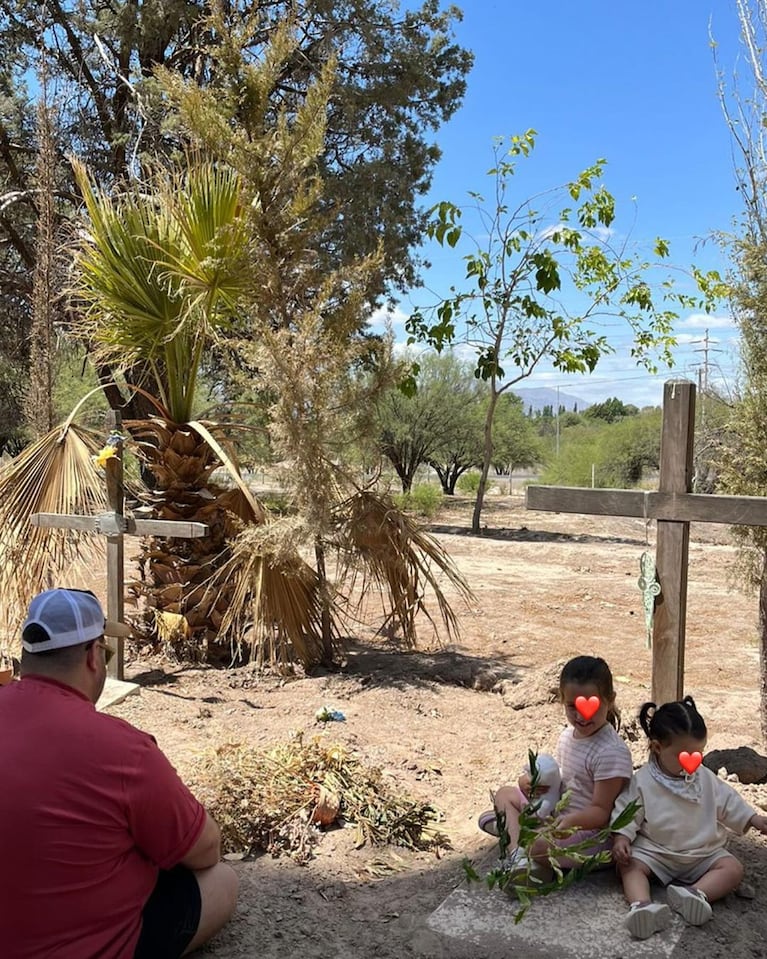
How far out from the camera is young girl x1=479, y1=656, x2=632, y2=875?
9.37 ft

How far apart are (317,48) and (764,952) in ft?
40.9

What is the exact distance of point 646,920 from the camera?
253 cm

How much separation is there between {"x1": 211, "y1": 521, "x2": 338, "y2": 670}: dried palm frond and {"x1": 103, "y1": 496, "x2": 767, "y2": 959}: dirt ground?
9.0 inches

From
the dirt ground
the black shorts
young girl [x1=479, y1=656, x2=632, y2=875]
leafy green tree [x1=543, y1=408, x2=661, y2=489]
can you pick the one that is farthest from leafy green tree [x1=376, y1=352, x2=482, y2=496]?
the black shorts

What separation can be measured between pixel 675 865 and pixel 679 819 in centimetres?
15

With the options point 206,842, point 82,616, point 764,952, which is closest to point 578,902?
point 764,952

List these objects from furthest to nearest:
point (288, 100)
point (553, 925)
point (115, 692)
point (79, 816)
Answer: point (288, 100), point (115, 692), point (553, 925), point (79, 816)

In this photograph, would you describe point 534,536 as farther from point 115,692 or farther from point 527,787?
point 527,787

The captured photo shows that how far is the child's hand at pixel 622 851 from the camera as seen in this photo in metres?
2.77

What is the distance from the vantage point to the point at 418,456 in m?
28.0

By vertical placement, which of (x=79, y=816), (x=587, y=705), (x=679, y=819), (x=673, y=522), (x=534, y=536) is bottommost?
(x=679, y=819)

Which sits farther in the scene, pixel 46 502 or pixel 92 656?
pixel 46 502

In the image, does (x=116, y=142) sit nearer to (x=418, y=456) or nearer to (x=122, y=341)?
(x=122, y=341)

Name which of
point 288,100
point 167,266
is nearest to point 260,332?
point 167,266
